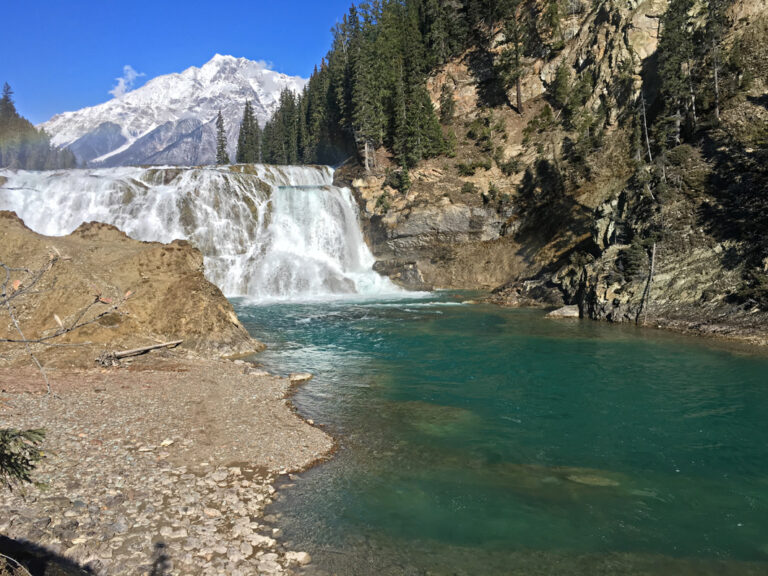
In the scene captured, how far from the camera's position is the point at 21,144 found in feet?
356

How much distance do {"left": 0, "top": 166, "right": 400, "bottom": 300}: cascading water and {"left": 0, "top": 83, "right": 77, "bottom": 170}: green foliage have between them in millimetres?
90692

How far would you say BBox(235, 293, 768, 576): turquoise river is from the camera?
241 inches

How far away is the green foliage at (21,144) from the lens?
106125 millimetres

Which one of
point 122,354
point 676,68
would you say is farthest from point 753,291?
point 122,354

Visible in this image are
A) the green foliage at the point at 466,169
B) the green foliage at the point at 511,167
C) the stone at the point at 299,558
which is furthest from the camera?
the green foliage at the point at 466,169

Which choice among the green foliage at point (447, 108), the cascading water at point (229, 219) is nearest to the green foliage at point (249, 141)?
the green foliage at point (447, 108)

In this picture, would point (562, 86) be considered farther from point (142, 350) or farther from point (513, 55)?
point (142, 350)

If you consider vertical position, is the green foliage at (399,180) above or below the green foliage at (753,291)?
above

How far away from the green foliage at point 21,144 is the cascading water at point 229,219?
90692 mm

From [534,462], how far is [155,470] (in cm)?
691

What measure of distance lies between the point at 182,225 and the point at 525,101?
39.3 m

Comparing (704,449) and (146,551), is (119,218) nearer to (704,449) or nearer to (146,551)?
(146,551)

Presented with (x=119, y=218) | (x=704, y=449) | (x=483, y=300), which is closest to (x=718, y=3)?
(x=483, y=300)

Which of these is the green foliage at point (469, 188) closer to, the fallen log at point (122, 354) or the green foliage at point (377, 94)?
the green foliage at point (377, 94)
